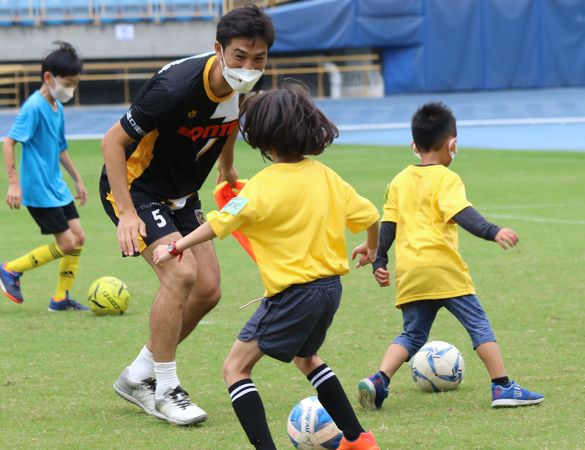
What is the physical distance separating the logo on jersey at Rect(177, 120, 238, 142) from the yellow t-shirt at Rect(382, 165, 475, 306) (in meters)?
0.84

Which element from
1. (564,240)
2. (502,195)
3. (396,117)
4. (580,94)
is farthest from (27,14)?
(564,240)

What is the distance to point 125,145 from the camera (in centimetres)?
526

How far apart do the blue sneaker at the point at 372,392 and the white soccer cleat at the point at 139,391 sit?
973 mm

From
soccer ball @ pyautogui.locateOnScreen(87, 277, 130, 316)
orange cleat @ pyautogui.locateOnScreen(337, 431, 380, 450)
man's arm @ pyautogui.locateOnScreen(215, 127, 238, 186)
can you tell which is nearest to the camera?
orange cleat @ pyautogui.locateOnScreen(337, 431, 380, 450)

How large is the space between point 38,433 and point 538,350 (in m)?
2.90

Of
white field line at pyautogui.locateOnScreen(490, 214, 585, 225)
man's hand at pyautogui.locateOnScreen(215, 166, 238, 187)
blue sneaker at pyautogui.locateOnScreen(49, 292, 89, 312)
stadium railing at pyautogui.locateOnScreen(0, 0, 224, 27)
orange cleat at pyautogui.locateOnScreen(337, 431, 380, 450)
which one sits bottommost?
stadium railing at pyautogui.locateOnScreen(0, 0, 224, 27)

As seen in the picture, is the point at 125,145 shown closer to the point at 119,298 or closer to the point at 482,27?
the point at 119,298

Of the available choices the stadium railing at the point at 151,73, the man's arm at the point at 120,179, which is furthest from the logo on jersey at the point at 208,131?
the stadium railing at the point at 151,73

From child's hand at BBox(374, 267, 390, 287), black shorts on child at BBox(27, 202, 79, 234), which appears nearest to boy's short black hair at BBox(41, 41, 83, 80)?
black shorts on child at BBox(27, 202, 79, 234)

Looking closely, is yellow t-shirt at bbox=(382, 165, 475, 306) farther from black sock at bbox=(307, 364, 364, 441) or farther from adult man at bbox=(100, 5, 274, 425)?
black sock at bbox=(307, 364, 364, 441)

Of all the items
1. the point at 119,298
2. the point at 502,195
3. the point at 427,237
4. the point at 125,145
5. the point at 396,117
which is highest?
the point at 125,145

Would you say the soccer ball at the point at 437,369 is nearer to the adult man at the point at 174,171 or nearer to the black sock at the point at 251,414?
the adult man at the point at 174,171

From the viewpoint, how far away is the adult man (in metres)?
5.10

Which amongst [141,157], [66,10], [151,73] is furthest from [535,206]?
[66,10]
